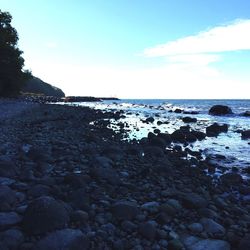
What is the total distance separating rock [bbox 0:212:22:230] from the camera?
521 centimetres

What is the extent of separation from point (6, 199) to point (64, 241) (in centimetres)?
187

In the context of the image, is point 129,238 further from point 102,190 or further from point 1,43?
point 1,43

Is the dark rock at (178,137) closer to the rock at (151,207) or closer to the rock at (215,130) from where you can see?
the rock at (215,130)

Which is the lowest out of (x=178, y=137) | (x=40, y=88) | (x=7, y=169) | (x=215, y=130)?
(x=215, y=130)

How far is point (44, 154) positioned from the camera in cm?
1021

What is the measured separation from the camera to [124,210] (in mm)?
6191

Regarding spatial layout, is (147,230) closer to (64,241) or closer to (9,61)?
(64,241)

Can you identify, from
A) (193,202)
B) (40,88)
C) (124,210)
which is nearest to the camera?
(124,210)

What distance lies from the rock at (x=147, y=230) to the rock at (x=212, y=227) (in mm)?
1034

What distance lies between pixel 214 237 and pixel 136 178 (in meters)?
3.57

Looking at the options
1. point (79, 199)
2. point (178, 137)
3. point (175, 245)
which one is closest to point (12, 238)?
point (79, 199)

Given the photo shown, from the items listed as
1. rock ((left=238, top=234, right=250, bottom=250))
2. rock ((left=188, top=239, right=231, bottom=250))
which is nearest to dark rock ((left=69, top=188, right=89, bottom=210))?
rock ((left=188, top=239, right=231, bottom=250))

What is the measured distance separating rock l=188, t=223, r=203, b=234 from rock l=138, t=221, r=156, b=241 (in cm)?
72

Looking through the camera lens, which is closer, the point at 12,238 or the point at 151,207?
the point at 12,238
